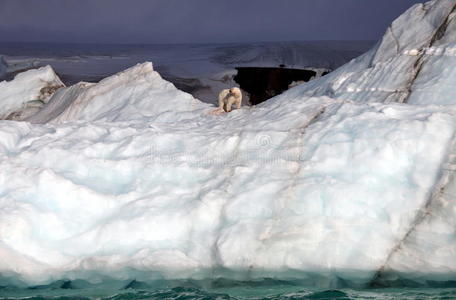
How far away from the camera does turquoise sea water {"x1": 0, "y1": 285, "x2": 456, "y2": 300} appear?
3.50m

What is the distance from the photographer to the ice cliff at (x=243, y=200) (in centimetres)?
371

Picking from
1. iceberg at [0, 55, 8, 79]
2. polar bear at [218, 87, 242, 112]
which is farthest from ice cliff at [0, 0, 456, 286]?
iceberg at [0, 55, 8, 79]

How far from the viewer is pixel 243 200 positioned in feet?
13.1

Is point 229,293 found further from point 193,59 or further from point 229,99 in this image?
point 193,59

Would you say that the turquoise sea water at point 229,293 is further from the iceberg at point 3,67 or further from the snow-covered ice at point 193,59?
the iceberg at point 3,67

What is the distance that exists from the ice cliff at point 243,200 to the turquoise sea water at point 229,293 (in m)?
0.09

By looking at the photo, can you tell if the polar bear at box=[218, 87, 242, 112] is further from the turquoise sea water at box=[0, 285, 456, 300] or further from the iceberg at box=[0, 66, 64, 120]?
the iceberg at box=[0, 66, 64, 120]

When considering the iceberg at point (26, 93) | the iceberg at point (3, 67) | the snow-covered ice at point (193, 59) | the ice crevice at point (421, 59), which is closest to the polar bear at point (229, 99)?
the ice crevice at point (421, 59)

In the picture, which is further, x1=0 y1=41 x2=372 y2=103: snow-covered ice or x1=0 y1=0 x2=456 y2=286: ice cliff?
x1=0 y1=41 x2=372 y2=103: snow-covered ice

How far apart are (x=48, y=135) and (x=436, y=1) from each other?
5.06 meters

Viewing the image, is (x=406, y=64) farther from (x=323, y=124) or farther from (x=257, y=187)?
(x=257, y=187)

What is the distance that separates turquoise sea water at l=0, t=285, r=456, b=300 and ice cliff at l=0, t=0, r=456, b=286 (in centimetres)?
9

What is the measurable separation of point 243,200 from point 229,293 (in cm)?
65

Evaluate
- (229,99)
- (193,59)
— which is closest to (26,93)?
(229,99)
